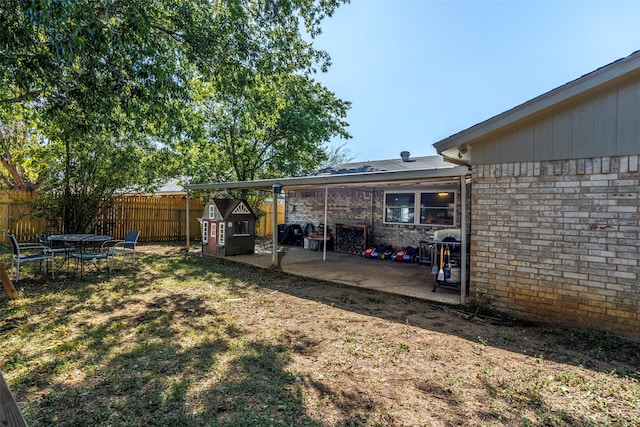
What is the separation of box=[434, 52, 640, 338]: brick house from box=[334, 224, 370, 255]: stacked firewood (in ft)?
20.1

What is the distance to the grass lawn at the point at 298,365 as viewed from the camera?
2.59m

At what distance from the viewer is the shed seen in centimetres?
1006

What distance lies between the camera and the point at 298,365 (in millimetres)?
3393

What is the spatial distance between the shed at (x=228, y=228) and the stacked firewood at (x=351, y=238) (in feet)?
10.6

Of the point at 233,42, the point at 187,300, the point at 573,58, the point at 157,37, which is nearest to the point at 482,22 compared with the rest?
the point at 573,58

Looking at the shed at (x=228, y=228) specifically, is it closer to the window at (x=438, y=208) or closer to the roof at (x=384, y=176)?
the roof at (x=384, y=176)

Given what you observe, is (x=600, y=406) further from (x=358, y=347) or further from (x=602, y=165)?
(x=602, y=165)

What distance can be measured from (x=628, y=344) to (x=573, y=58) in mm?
6913

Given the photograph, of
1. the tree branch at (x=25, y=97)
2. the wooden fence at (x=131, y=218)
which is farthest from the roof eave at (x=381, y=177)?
the wooden fence at (x=131, y=218)

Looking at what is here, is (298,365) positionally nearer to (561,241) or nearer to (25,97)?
(561,241)

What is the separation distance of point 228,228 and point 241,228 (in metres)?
0.49

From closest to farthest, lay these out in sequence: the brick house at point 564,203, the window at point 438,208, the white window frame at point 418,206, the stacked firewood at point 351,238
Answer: the brick house at point 564,203, the white window frame at point 418,206, the window at point 438,208, the stacked firewood at point 351,238

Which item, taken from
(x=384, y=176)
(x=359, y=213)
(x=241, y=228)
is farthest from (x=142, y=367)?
(x=359, y=213)

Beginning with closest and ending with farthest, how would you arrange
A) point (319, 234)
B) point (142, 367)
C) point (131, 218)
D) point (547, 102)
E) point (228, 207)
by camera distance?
1. point (142, 367)
2. point (547, 102)
3. point (228, 207)
4. point (319, 234)
5. point (131, 218)
